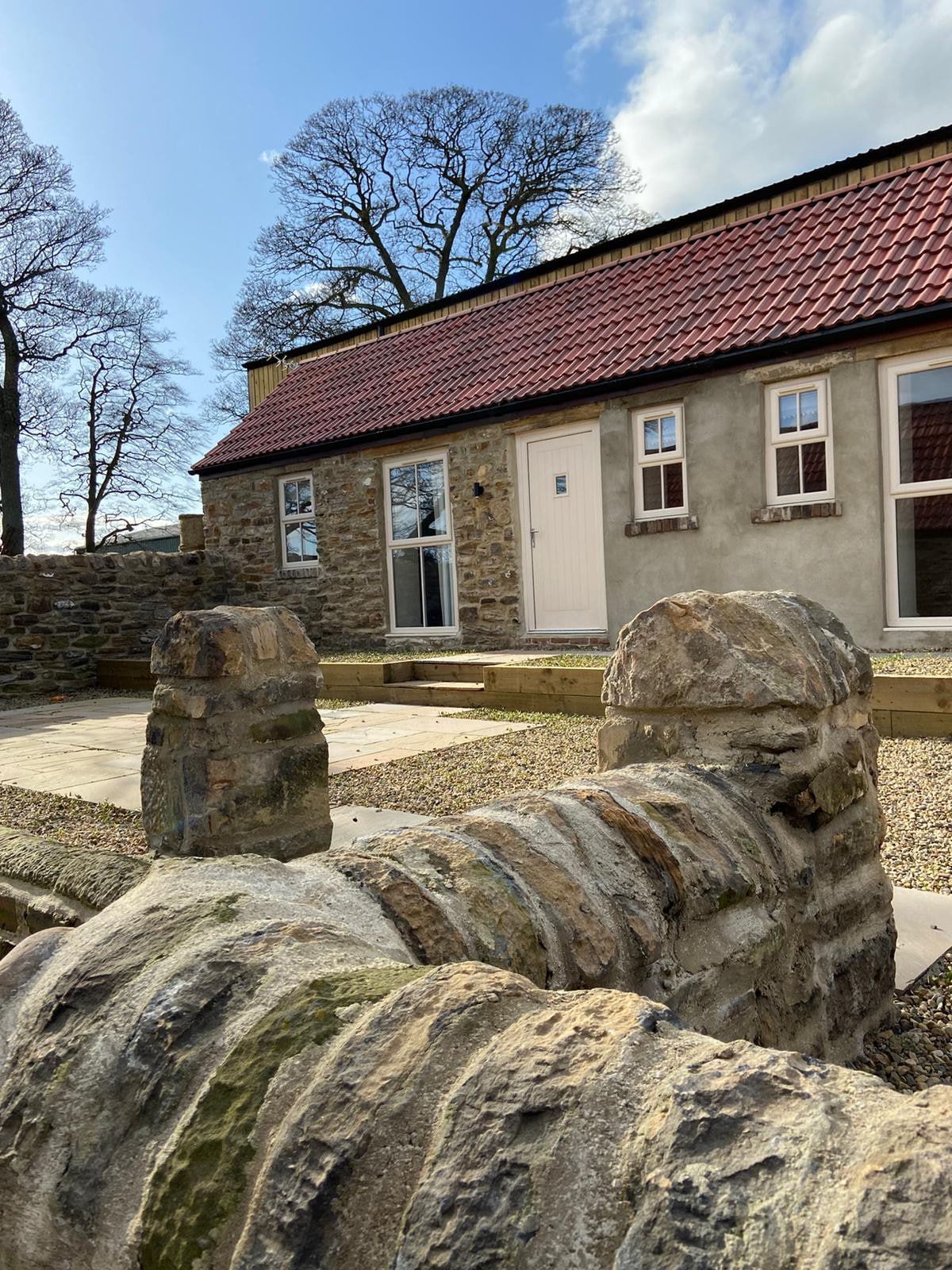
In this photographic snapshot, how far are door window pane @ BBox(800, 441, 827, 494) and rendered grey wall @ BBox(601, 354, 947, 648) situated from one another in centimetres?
18

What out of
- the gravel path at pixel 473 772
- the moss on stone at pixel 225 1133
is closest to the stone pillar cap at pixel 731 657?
the moss on stone at pixel 225 1133

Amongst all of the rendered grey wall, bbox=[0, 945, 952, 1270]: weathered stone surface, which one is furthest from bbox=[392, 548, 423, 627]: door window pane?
bbox=[0, 945, 952, 1270]: weathered stone surface

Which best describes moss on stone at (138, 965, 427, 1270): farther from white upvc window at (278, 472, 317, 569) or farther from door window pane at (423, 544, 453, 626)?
white upvc window at (278, 472, 317, 569)

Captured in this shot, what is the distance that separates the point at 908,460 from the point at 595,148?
1859 centimetres

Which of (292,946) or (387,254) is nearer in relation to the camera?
(292,946)

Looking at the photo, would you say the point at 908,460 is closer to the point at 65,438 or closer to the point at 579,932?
the point at 579,932

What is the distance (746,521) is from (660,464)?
1278 mm

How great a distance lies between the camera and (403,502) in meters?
12.8

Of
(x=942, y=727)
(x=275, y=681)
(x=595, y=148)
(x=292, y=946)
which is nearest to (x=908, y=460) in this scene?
(x=942, y=727)

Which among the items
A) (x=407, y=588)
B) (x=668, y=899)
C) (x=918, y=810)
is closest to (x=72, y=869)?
(x=668, y=899)

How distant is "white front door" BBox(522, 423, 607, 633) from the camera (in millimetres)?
10812

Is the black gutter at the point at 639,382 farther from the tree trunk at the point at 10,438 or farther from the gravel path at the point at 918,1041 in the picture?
the tree trunk at the point at 10,438

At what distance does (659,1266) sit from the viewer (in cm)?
74

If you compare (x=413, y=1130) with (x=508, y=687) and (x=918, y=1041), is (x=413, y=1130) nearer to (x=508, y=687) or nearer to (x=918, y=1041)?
(x=918, y=1041)
